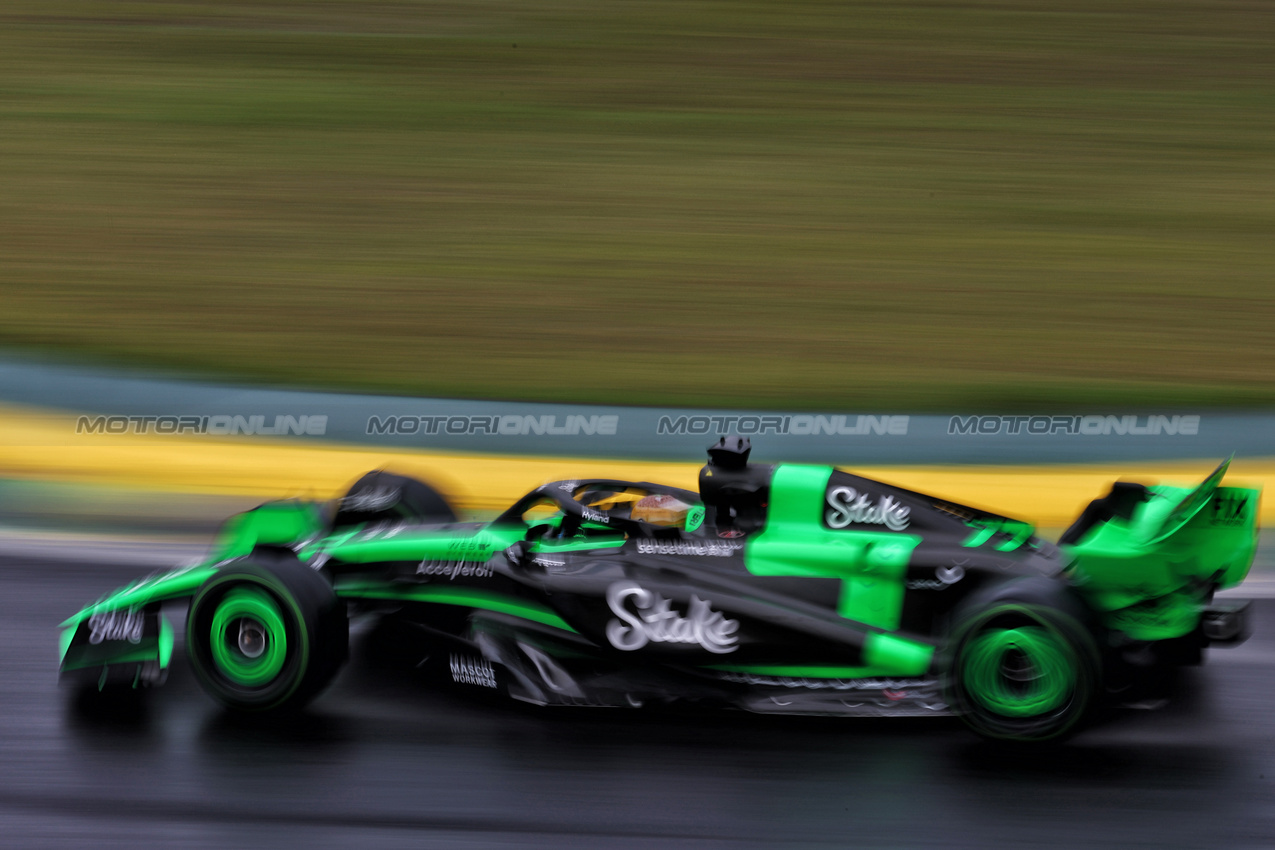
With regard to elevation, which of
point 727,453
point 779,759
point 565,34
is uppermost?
point 565,34

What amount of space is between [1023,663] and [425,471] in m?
4.22

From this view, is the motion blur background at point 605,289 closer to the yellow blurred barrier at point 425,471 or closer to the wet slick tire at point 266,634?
the yellow blurred barrier at point 425,471

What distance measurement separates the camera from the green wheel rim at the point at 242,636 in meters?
4.52

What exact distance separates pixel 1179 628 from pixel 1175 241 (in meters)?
7.03

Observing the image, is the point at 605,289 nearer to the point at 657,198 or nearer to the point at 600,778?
the point at 657,198

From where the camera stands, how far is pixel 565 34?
45.0ft

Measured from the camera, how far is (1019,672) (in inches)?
165

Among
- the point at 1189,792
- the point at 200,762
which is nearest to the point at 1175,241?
the point at 1189,792

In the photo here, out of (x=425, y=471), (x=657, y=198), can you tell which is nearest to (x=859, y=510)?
(x=425, y=471)

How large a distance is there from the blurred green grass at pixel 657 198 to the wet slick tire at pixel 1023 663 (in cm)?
453

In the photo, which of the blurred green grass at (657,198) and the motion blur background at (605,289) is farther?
the blurred green grass at (657,198)

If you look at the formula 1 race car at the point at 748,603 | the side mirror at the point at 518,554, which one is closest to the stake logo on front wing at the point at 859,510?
the formula 1 race car at the point at 748,603

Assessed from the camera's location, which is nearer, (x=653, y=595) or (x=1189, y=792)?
(x=1189, y=792)

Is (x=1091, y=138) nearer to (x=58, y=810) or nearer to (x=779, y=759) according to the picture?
(x=779, y=759)
